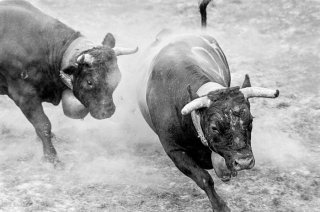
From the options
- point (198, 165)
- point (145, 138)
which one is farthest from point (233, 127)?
point (145, 138)

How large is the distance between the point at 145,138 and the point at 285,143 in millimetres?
2027

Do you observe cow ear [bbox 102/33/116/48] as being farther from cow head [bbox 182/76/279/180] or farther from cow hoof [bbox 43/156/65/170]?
cow head [bbox 182/76/279/180]

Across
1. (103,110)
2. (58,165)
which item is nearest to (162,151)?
(103,110)

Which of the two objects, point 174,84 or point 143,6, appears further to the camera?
point 143,6

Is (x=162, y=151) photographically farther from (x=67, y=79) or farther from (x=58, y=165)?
(x=67, y=79)

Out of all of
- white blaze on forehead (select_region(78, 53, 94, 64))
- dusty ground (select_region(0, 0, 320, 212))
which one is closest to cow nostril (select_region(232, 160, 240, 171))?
dusty ground (select_region(0, 0, 320, 212))

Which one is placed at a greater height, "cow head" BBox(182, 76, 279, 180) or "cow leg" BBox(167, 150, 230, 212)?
"cow head" BBox(182, 76, 279, 180)

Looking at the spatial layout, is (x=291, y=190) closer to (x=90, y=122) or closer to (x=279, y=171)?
(x=279, y=171)

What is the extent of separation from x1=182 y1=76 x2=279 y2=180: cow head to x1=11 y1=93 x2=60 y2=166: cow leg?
282 cm

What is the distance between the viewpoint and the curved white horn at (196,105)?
18.5 ft

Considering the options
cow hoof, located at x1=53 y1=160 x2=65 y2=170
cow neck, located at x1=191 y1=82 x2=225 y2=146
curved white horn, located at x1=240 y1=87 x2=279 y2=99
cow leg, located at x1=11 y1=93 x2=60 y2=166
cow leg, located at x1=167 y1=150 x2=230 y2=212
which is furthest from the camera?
cow leg, located at x1=11 y1=93 x2=60 y2=166

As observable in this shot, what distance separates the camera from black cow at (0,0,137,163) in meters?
7.43

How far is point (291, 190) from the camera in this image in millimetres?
6953

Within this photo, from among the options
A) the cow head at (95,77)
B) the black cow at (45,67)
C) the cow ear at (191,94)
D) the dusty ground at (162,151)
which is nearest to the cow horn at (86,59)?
the cow head at (95,77)
